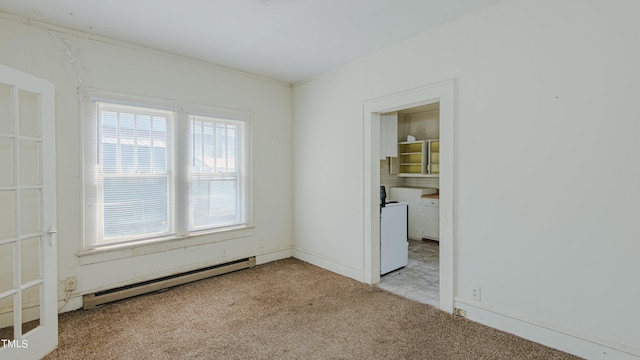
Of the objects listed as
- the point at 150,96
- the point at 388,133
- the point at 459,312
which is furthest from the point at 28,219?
the point at 388,133

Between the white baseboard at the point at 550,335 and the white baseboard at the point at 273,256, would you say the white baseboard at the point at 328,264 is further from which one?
the white baseboard at the point at 550,335

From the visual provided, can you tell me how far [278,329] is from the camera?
8.36ft

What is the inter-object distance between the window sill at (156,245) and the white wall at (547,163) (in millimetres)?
2804

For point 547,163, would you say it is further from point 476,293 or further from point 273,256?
point 273,256

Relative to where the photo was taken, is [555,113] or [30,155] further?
[30,155]

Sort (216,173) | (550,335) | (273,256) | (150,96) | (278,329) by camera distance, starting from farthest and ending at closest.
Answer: (273,256)
(216,173)
(150,96)
(278,329)
(550,335)

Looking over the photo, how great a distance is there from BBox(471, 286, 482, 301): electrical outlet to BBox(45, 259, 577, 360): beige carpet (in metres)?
0.22

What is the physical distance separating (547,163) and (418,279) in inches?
81.5

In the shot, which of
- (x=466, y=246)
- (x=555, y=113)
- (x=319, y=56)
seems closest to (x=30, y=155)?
(x=319, y=56)

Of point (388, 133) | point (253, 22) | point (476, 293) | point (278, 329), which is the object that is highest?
point (253, 22)

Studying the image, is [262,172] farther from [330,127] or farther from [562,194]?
[562,194]

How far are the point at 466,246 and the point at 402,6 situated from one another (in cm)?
218

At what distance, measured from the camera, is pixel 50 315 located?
7.44 ft

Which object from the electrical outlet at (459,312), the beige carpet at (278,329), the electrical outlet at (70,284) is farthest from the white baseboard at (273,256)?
the electrical outlet at (459,312)
